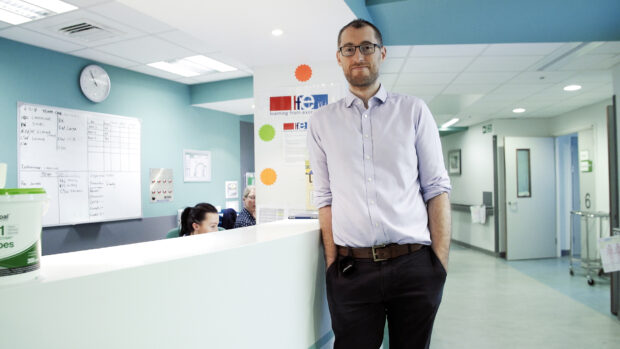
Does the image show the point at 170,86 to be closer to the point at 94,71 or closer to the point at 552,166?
the point at 94,71

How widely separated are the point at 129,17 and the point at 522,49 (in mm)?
3363

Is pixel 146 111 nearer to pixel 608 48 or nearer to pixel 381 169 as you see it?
pixel 381 169

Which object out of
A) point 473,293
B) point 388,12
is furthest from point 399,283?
point 473,293

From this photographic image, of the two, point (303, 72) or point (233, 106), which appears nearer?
point (303, 72)

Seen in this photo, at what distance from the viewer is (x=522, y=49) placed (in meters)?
3.58

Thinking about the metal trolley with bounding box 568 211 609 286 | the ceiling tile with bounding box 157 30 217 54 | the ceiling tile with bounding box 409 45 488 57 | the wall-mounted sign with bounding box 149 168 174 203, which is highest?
the ceiling tile with bounding box 157 30 217 54

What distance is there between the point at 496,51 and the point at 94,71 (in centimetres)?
410

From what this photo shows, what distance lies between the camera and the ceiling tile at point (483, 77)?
4414 millimetres

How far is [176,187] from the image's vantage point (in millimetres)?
5543

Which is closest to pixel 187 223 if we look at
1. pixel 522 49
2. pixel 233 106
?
pixel 233 106

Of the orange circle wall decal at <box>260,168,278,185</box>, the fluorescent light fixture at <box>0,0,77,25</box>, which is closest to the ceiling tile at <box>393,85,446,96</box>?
the orange circle wall decal at <box>260,168,278,185</box>

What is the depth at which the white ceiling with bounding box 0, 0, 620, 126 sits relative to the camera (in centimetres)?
238

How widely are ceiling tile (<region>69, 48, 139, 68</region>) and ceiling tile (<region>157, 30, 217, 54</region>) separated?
Result: 866 millimetres

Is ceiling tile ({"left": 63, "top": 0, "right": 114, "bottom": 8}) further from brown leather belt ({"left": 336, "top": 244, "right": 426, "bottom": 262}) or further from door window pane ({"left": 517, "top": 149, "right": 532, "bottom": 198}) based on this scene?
door window pane ({"left": 517, "top": 149, "right": 532, "bottom": 198})
